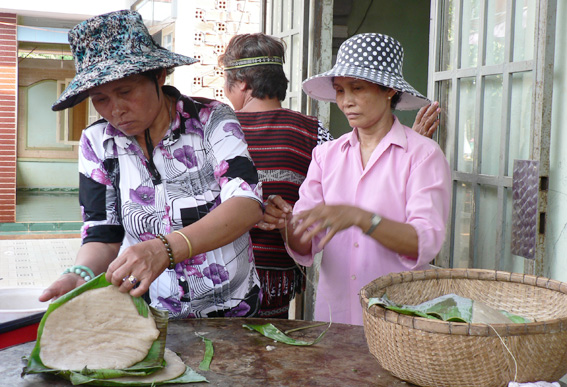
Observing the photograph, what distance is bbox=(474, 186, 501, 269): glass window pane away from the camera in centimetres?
266

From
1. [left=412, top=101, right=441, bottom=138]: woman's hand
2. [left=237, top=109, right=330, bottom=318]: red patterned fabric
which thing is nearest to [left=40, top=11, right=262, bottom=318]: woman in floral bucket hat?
[left=237, top=109, right=330, bottom=318]: red patterned fabric

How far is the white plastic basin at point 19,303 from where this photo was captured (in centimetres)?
177

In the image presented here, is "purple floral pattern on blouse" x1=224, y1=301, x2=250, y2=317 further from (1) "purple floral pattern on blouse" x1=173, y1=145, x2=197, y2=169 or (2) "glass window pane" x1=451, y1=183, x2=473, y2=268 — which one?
(2) "glass window pane" x1=451, y1=183, x2=473, y2=268

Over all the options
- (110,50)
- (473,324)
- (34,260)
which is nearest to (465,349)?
(473,324)

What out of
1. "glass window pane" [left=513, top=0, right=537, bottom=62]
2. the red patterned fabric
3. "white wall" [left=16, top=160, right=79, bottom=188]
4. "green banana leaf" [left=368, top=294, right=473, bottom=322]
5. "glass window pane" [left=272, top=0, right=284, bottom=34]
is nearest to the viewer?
"green banana leaf" [left=368, top=294, right=473, bottom=322]

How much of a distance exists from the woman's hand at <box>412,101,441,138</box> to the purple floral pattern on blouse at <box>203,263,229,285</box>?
55.2 inches

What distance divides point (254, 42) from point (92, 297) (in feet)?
5.63

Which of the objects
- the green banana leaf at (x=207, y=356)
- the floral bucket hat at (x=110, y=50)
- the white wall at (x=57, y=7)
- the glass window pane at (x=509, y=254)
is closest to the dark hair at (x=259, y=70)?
the floral bucket hat at (x=110, y=50)

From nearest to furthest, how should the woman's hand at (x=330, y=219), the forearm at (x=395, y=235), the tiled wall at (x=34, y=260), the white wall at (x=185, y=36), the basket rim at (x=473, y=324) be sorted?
the basket rim at (x=473, y=324), the woman's hand at (x=330, y=219), the forearm at (x=395, y=235), the tiled wall at (x=34, y=260), the white wall at (x=185, y=36)

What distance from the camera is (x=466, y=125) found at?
9.37ft

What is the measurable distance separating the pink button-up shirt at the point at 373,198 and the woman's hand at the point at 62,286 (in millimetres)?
850

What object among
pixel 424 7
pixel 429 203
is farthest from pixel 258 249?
pixel 424 7

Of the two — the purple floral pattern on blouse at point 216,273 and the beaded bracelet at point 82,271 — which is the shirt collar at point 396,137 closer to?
the purple floral pattern on blouse at point 216,273

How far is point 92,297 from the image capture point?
5.41 feet
